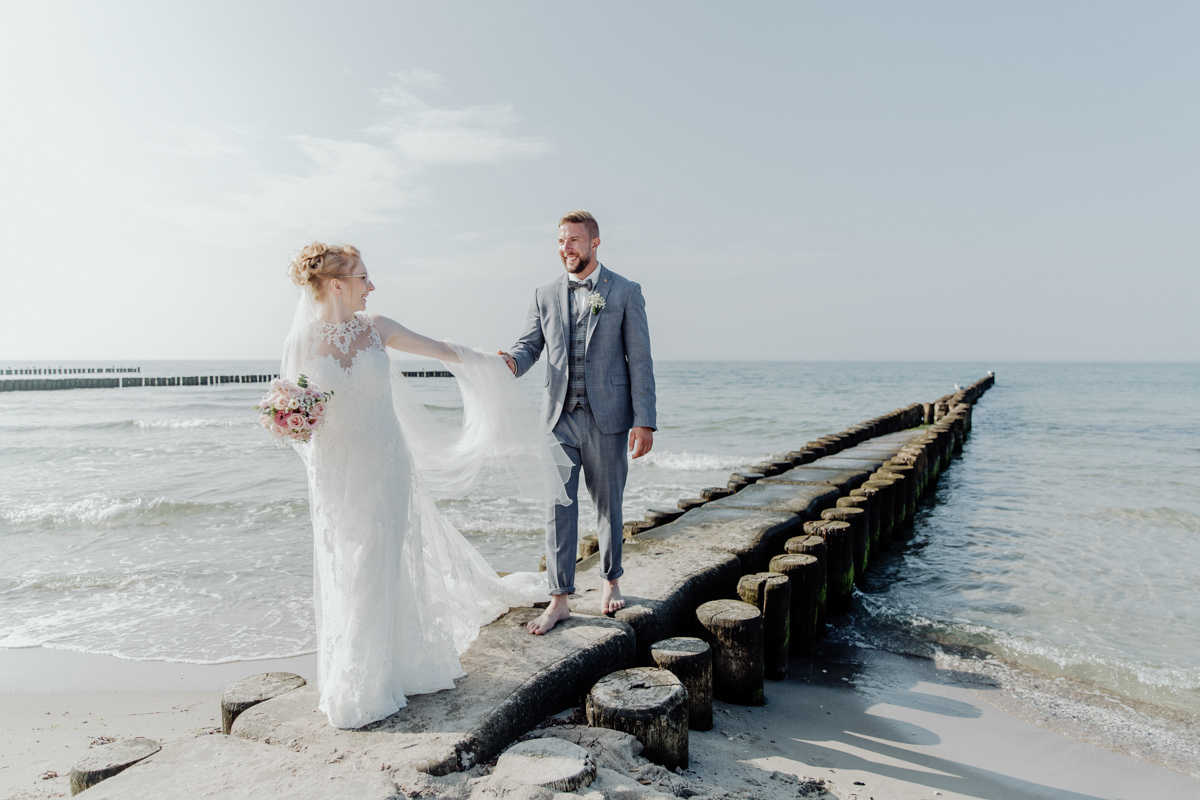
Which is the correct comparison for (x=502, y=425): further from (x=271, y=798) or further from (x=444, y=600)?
(x=271, y=798)

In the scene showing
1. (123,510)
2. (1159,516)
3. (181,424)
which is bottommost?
(1159,516)

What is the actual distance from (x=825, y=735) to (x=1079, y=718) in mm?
1752

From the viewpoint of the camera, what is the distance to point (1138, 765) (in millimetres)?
3818

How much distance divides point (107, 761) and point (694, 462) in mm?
15188

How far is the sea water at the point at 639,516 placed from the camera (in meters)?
5.71

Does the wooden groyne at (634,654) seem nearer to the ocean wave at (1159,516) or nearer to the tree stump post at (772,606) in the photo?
the tree stump post at (772,606)

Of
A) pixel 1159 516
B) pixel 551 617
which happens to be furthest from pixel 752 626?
pixel 1159 516

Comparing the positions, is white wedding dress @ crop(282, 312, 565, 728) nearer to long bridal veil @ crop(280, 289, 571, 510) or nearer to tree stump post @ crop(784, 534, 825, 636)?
long bridal veil @ crop(280, 289, 571, 510)

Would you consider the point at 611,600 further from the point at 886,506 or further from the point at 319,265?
the point at 886,506

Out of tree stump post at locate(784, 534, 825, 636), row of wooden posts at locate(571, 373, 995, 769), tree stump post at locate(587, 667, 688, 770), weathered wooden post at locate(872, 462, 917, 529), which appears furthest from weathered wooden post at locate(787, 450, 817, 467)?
tree stump post at locate(587, 667, 688, 770)

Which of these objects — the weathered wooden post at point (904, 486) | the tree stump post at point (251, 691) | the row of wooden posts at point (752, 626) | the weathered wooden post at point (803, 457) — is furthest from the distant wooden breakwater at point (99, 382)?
the tree stump post at point (251, 691)

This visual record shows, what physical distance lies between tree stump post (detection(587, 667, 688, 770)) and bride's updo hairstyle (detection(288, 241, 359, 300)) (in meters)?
2.14

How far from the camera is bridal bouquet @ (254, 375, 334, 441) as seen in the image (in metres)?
2.78

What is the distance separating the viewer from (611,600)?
3984mm
